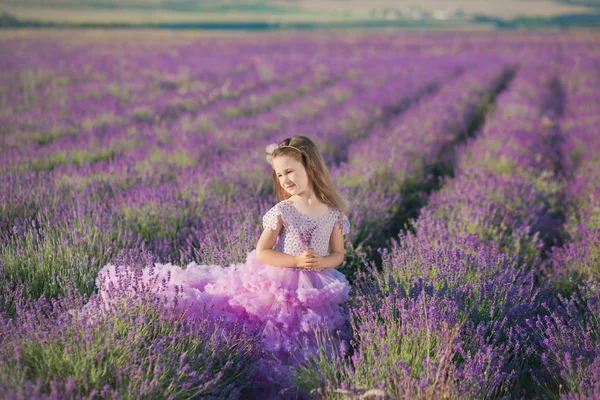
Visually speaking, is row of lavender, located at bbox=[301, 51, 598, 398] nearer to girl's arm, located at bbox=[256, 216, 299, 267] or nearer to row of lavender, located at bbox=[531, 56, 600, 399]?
row of lavender, located at bbox=[531, 56, 600, 399]

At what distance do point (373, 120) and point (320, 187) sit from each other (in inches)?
263

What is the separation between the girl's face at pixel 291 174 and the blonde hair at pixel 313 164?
0.02m

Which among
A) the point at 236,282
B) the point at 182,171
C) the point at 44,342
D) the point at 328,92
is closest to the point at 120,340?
the point at 44,342

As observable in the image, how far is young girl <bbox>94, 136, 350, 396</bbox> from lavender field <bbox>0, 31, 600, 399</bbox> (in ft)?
0.45

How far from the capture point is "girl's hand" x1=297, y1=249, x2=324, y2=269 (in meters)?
2.55

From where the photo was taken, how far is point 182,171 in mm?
5305

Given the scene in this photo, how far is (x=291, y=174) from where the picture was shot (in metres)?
2.61

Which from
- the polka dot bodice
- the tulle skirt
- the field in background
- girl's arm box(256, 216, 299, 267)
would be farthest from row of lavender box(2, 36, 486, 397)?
the field in background

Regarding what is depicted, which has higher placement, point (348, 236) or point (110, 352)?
point (110, 352)

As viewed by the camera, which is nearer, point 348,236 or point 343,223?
point 343,223

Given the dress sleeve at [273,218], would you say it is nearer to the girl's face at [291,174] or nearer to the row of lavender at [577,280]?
the girl's face at [291,174]

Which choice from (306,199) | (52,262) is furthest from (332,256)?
(52,262)

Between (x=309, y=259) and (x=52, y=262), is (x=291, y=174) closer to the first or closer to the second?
(x=309, y=259)

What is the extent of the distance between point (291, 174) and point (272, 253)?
40 centimetres
